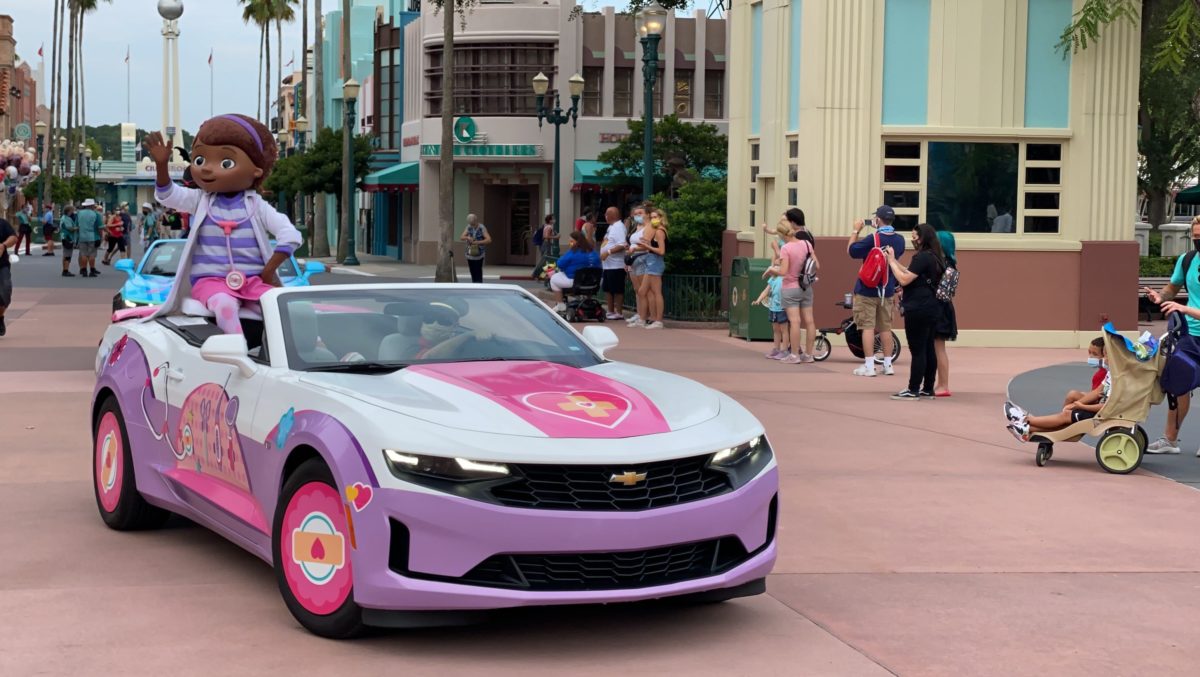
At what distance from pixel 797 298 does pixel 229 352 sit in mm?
12961

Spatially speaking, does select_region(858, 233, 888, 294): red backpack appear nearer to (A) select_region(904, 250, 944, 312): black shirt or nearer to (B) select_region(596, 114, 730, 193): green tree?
(A) select_region(904, 250, 944, 312): black shirt

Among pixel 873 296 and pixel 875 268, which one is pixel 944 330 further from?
pixel 873 296

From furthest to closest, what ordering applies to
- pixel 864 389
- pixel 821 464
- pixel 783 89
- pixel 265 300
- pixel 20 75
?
1. pixel 20 75
2. pixel 783 89
3. pixel 864 389
4. pixel 821 464
5. pixel 265 300

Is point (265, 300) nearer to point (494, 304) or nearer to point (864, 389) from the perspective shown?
point (494, 304)

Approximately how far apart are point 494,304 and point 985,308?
16.1 m

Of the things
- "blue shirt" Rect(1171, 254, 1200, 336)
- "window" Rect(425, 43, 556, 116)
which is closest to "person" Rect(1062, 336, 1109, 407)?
"blue shirt" Rect(1171, 254, 1200, 336)

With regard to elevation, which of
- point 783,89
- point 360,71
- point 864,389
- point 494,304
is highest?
point 360,71

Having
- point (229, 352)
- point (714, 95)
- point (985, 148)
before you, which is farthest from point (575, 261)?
point (714, 95)

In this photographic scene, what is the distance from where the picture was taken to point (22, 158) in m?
52.1

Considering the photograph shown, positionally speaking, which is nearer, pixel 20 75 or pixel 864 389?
pixel 864 389

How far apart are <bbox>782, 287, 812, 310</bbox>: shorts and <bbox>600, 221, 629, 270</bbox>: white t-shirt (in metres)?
6.46

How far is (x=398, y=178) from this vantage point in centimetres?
5425

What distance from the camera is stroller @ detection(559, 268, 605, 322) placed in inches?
1024

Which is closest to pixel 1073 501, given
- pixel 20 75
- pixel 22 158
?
pixel 22 158
